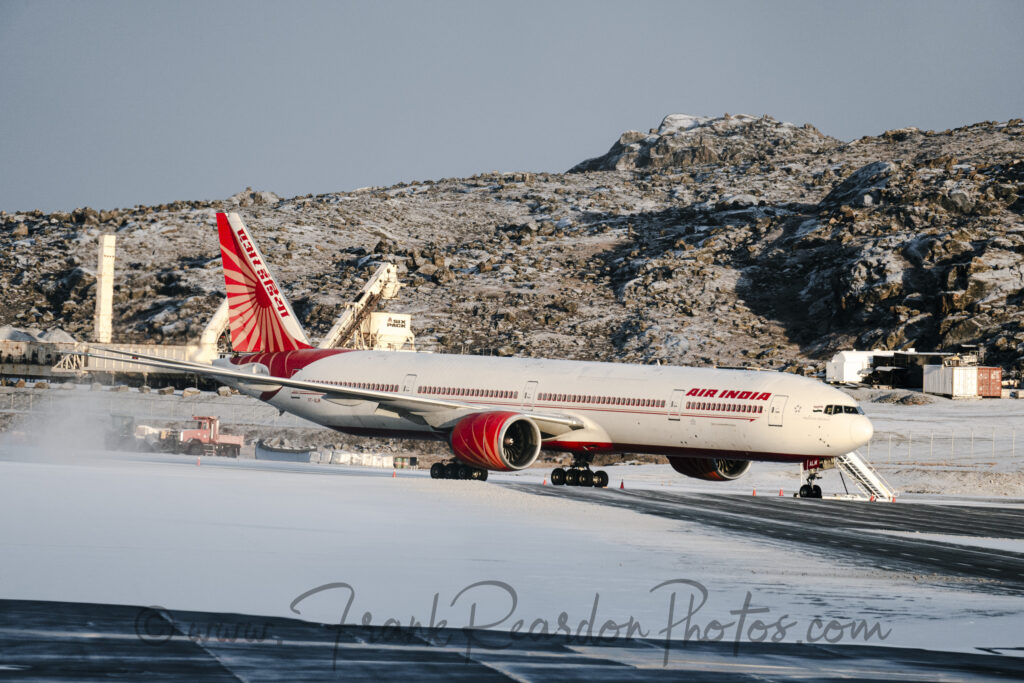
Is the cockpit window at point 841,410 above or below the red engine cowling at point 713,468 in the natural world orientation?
above

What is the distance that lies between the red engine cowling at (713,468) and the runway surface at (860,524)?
5.96 feet

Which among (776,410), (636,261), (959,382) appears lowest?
(776,410)

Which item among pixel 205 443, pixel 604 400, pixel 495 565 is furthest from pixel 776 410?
pixel 205 443

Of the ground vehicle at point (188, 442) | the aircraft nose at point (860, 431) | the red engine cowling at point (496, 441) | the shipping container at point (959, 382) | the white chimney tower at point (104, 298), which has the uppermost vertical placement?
the white chimney tower at point (104, 298)

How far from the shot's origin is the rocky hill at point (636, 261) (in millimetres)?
104062

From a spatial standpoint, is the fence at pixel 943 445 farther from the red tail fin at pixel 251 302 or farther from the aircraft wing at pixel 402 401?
the red tail fin at pixel 251 302

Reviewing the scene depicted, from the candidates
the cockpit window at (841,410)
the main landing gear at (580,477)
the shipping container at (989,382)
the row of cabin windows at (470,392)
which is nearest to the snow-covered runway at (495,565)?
the cockpit window at (841,410)

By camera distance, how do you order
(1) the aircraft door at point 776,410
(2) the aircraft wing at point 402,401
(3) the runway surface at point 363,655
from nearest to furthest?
(3) the runway surface at point 363,655 < (1) the aircraft door at point 776,410 < (2) the aircraft wing at point 402,401

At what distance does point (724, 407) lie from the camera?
3778 centimetres

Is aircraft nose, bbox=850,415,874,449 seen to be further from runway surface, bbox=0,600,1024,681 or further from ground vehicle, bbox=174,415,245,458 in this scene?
ground vehicle, bbox=174,415,245,458

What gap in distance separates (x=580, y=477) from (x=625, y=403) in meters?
3.30

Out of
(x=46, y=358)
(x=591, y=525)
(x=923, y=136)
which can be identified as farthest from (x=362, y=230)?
(x=591, y=525)

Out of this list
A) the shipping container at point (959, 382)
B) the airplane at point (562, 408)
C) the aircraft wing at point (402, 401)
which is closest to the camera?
the airplane at point (562, 408)

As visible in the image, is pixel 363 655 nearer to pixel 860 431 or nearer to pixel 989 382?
pixel 860 431
